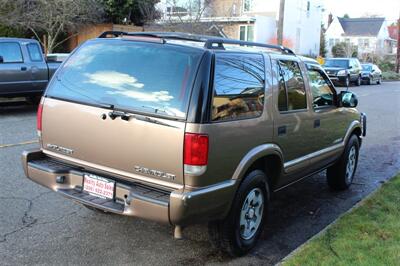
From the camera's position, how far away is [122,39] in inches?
173

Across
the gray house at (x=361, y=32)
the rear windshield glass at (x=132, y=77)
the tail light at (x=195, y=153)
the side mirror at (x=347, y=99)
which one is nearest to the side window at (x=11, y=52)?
the rear windshield glass at (x=132, y=77)

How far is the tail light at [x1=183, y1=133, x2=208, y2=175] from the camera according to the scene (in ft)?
12.0

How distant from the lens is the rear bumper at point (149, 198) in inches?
144

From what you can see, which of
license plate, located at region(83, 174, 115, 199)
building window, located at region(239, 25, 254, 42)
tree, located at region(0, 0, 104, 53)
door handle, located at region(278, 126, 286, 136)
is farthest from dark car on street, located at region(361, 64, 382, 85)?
license plate, located at region(83, 174, 115, 199)

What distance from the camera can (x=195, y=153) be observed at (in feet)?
12.0

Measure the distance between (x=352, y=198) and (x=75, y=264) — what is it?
12.8 feet

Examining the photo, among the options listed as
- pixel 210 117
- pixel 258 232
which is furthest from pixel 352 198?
pixel 210 117

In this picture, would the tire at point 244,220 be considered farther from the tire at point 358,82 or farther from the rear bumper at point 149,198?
the tire at point 358,82

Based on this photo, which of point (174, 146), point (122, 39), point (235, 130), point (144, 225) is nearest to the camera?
point (174, 146)

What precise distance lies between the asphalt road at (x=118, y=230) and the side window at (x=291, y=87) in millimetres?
1331

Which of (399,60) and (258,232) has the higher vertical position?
(399,60)

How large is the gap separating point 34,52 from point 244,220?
401 inches

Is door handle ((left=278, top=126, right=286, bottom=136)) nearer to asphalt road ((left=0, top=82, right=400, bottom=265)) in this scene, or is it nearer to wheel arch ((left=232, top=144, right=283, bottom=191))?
wheel arch ((left=232, top=144, right=283, bottom=191))

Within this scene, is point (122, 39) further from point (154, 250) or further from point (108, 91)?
point (154, 250)
